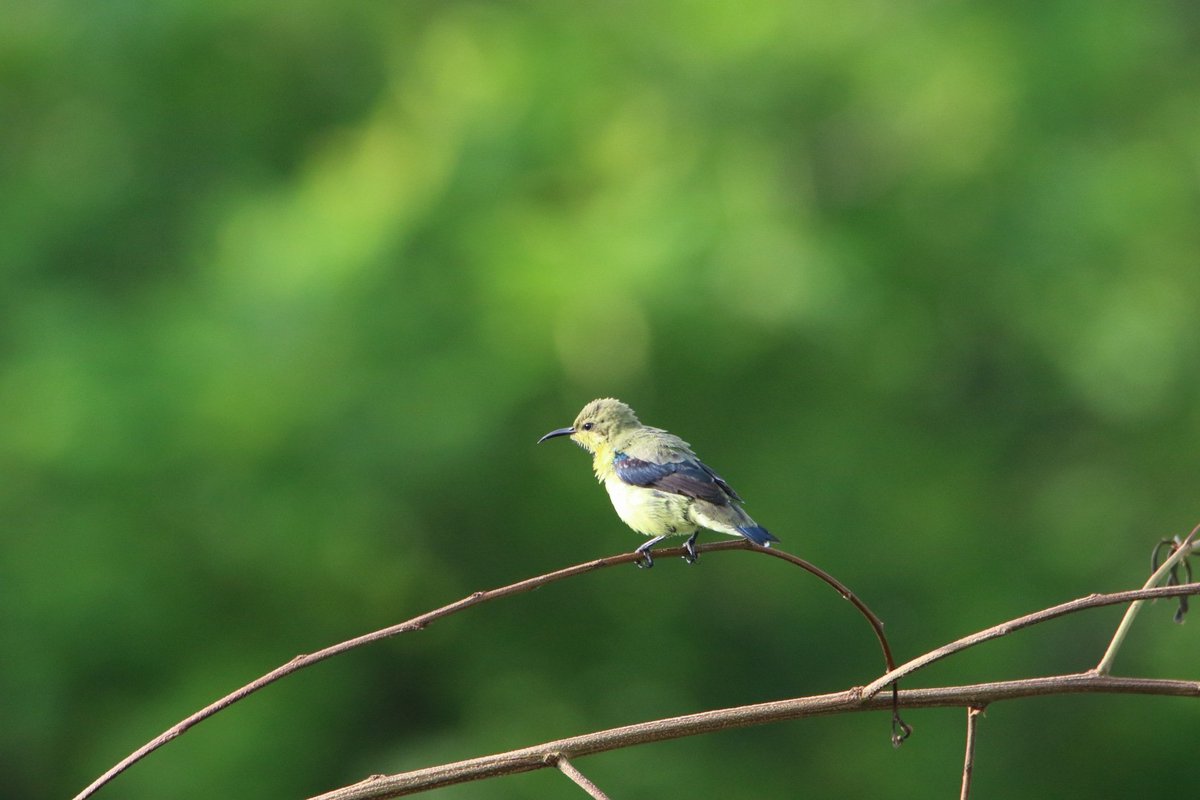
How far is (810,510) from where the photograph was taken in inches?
338

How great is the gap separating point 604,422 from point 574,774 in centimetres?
340

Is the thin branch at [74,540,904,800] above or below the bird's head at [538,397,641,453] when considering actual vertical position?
below

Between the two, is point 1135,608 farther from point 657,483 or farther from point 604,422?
point 604,422

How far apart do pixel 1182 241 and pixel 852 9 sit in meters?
2.81

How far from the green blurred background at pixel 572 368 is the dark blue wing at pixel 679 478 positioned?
2.77 metres

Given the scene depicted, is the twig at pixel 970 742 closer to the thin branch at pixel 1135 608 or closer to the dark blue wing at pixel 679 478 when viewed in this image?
the thin branch at pixel 1135 608

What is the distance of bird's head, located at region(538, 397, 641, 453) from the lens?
502 cm

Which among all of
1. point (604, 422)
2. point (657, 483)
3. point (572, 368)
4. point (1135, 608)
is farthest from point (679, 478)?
point (572, 368)

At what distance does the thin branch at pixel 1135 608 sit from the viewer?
1824 millimetres

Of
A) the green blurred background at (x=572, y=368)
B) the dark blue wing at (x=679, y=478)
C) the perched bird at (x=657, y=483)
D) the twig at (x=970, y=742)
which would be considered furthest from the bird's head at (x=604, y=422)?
the twig at (x=970, y=742)

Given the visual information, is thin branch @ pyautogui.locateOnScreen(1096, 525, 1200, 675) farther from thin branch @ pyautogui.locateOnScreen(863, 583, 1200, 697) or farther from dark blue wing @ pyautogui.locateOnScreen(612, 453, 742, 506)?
dark blue wing @ pyautogui.locateOnScreen(612, 453, 742, 506)

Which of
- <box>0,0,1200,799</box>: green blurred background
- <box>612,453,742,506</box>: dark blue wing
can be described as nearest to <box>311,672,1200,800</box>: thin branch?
<box>612,453,742,506</box>: dark blue wing

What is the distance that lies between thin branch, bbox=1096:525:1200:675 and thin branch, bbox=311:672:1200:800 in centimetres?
6

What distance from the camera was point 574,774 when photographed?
1685 millimetres
